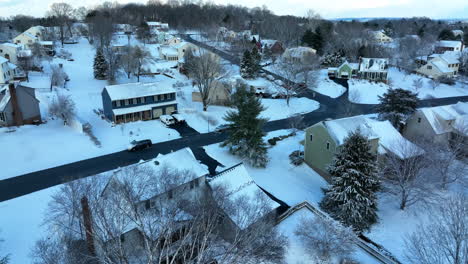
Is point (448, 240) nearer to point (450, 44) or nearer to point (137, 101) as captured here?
point (137, 101)

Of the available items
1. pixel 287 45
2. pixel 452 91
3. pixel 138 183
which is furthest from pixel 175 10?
pixel 138 183

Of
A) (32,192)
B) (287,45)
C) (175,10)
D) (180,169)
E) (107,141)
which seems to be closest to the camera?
(180,169)

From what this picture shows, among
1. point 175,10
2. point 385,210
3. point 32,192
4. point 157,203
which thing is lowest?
point 385,210

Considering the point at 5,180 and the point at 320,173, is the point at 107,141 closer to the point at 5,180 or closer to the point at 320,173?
the point at 5,180

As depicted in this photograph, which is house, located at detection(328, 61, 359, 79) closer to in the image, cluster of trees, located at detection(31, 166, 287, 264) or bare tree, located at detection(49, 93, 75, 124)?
bare tree, located at detection(49, 93, 75, 124)

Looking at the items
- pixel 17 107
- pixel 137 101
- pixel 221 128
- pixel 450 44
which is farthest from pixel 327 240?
pixel 450 44

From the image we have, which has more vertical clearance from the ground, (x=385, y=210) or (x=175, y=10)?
(x=175, y=10)
